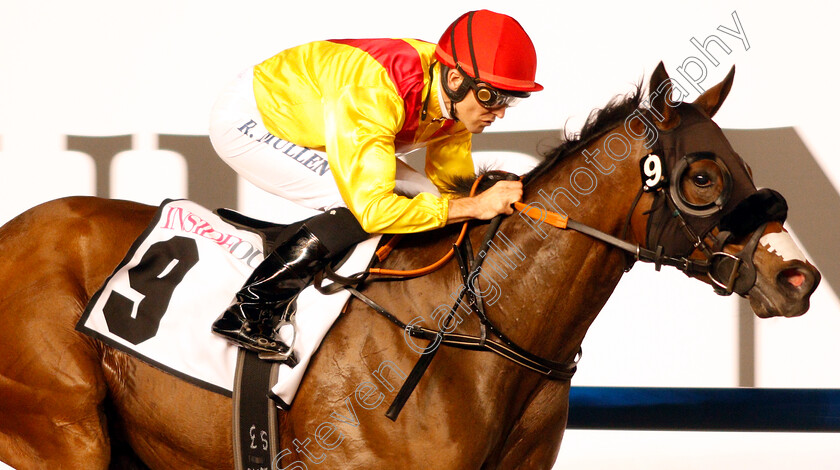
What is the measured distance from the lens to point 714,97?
1738mm

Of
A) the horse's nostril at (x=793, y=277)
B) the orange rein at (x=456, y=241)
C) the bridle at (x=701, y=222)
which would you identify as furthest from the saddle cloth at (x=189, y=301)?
the horse's nostril at (x=793, y=277)

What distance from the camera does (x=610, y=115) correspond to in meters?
1.76

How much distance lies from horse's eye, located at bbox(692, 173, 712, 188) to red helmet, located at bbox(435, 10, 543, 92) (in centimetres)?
46

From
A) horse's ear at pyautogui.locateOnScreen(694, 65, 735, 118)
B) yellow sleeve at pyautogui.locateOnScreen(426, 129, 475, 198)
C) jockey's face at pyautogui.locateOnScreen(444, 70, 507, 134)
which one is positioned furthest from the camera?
yellow sleeve at pyautogui.locateOnScreen(426, 129, 475, 198)

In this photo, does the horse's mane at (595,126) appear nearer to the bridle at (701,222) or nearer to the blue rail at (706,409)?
the bridle at (701,222)

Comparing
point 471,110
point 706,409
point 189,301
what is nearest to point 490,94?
point 471,110

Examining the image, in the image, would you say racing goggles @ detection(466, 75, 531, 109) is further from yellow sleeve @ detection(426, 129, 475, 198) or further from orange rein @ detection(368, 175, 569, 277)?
yellow sleeve @ detection(426, 129, 475, 198)

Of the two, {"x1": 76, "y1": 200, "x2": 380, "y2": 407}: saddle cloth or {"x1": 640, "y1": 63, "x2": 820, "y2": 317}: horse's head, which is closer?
{"x1": 640, "y1": 63, "x2": 820, "y2": 317}: horse's head

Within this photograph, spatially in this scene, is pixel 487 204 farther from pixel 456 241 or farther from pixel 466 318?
pixel 466 318

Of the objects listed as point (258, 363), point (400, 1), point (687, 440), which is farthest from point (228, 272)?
point (687, 440)

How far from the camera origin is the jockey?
5.63ft

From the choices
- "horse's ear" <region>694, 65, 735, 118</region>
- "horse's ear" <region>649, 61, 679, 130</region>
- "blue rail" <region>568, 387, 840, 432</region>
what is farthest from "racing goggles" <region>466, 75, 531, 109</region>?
"blue rail" <region>568, 387, 840, 432</region>

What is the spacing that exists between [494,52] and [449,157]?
601mm

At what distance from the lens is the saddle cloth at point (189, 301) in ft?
5.82
